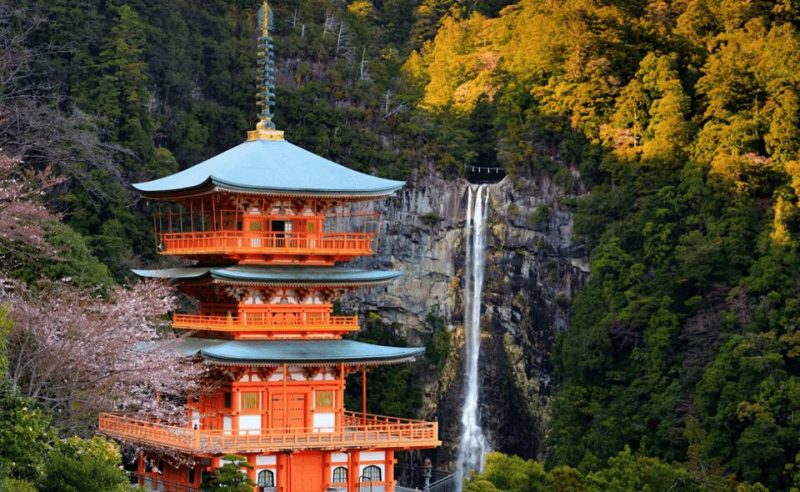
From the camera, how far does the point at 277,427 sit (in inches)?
A: 1501

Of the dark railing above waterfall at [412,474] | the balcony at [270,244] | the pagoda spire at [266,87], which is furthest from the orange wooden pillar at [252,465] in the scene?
the dark railing above waterfall at [412,474]

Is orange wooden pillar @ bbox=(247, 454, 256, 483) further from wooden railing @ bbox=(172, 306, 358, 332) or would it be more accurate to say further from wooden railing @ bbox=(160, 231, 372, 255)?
wooden railing @ bbox=(160, 231, 372, 255)

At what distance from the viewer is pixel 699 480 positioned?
46.0 meters

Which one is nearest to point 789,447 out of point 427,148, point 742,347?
point 742,347

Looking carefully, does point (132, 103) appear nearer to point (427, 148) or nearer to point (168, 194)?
point (427, 148)

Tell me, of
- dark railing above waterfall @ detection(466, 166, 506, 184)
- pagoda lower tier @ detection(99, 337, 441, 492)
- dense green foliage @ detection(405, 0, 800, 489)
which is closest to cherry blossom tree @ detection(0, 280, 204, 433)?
pagoda lower tier @ detection(99, 337, 441, 492)

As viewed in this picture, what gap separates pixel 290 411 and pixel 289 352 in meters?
1.59

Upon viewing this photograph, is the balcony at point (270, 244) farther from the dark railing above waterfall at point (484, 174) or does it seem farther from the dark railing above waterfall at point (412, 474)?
the dark railing above waterfall at point (484, 174)

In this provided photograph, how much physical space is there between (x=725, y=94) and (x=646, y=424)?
41.1 ft

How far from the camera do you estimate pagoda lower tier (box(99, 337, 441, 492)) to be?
3709 centimetres

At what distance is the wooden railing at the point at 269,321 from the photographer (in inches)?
1518

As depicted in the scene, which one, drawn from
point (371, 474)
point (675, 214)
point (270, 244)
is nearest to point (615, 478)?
point (371, 474)

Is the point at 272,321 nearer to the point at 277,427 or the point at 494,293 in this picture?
the point at 277,427

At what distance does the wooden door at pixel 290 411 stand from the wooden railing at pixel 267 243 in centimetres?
346
